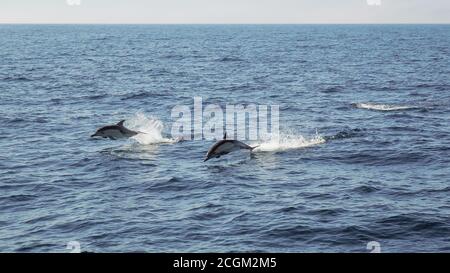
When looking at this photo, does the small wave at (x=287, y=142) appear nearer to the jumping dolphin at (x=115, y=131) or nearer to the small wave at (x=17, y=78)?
the jumping dolphin at (x=115, y=131)

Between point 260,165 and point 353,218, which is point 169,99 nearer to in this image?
point 260,165

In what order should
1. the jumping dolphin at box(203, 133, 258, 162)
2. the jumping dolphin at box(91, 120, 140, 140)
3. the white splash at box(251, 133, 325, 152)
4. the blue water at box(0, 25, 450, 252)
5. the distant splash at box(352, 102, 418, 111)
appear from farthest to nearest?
the distant splash at box(352, 102, 418, 111) < the white splash at box(251, 133, 325, 152) < the jumping dolphin at box(91, 120, 140, 140) < the jumping dolphin at box(203, 133, 258, 162) < the blue water at box(0, 25, 450, 252)

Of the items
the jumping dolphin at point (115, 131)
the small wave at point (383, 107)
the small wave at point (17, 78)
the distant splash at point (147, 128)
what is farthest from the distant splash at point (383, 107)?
the small wave at point (17, 78)

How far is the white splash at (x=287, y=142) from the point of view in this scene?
29266mm

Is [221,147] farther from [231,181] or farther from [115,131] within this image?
[115,131]

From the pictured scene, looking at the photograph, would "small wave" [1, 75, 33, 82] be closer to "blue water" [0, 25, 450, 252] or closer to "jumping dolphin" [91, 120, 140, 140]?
"blue water" [0, 25, 450, 252]

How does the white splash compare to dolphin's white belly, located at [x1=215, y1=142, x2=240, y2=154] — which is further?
the white splash

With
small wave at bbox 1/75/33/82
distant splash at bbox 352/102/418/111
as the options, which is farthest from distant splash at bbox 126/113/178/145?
small wave at bbox 1/75/33/82

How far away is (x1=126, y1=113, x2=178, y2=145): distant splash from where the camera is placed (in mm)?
31828

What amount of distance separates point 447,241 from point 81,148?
61.6 feet

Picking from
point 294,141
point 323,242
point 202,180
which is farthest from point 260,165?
point 323,242

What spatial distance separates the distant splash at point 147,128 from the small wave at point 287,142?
5.01 metres
